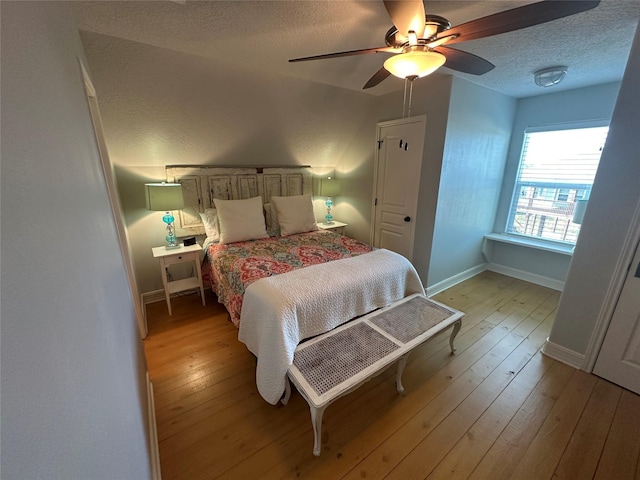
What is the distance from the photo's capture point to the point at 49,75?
734 millimetres

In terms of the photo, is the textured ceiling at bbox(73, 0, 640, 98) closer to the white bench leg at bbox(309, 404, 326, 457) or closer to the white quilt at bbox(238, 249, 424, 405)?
the white quilt at bbox(238, 249, 424, 405)

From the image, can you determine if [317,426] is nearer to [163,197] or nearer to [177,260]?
[177,260]

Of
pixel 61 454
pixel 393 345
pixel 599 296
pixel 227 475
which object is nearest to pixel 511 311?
pixel 599 296

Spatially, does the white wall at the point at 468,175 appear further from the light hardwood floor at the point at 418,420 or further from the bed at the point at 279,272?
the light hardwood floor at the point at 418,420

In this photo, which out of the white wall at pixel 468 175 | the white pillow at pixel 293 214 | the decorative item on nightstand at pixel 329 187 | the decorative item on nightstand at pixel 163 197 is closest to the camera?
the decorative item on nightstand at pixel 163 197

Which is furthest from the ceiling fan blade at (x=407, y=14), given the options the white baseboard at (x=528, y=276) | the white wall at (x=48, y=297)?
the white baseboard at (x=528, y=276)

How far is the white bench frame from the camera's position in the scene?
1294 millimetres

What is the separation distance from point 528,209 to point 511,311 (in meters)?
1.53

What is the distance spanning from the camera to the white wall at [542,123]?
108 inches

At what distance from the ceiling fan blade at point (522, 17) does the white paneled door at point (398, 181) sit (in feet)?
5.19

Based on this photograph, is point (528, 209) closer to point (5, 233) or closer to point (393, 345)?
point (393, 345)

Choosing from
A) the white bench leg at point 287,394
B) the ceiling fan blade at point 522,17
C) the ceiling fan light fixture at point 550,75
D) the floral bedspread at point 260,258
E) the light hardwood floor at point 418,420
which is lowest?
the light hardwood floor at point 418,420

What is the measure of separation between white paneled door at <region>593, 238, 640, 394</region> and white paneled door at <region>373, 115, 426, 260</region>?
5.43 ft

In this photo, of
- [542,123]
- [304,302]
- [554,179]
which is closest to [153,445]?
[304,302]
